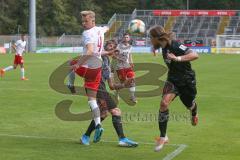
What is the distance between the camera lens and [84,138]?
9.99 metres

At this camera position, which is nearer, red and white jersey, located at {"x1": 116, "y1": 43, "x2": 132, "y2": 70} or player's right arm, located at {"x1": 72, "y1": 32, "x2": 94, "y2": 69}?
player's right arm, located at {"x1": 72, "y1": 32, "x2": 94, "y2": 69}

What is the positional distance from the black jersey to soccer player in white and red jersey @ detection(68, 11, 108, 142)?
1.20m

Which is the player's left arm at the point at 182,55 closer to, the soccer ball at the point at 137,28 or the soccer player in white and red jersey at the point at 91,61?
the soccer player in white and red jersey at the point at 91,61

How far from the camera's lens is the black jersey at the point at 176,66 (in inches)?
362

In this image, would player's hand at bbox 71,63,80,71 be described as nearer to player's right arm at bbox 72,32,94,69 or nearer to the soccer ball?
player's right arm at bbox 72,32,94,69

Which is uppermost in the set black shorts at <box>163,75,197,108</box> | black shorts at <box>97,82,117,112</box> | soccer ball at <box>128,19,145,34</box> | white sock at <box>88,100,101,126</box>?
soccer ball at <box>128,19,145,34</box>

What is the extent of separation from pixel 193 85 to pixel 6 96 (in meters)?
9.17

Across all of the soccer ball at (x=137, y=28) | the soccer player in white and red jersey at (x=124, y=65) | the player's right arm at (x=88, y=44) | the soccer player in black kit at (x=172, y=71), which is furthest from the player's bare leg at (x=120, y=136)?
the soccer ball at (x=137, y=28)

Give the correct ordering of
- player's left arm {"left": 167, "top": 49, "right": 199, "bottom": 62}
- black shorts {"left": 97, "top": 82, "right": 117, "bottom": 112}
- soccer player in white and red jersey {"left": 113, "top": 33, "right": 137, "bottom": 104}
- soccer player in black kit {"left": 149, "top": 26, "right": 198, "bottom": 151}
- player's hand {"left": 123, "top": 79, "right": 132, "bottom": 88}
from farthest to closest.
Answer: soccer player in white and red jersey {"left": 113, "top": 33, "right": 137, "bottom": 104} < player's hand {"left": 123, "top": 79, "right": 132, "bottom": 88} < black shorts {"left": 97, "top": 82, "right": 117, "bottom": 112} < soccer player in black kit {"left": 149, "top": 26, "right": 198, "bottom": 151} < player's left arm {"left": 167, "top": 49, "right": 199, "bottom": 62}

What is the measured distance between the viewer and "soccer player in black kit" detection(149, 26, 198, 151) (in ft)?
29.9

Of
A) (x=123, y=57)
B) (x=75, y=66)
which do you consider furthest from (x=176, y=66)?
(x=123, y=57)

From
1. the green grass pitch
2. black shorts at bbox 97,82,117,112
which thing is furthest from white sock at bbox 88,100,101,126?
the green grass pitch

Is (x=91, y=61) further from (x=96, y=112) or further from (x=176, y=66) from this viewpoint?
(x=176, y=66)

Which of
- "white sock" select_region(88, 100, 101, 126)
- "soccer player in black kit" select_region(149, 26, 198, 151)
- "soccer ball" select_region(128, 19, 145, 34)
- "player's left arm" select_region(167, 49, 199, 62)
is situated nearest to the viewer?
"player's left arm" select_region(167, 49, 199, 62)
